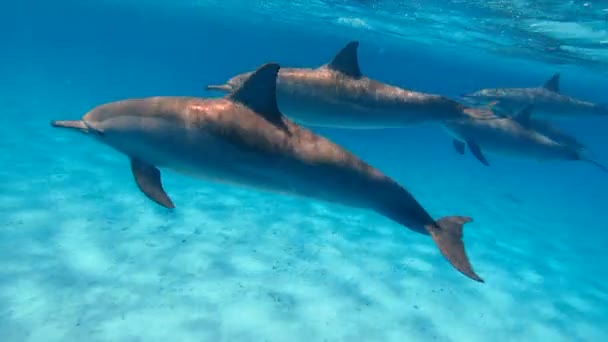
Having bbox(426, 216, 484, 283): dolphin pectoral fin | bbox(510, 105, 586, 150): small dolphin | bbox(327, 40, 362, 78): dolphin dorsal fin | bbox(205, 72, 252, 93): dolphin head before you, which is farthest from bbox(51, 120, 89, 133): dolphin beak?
bbox(510, 105, 586, 150): small dolphin

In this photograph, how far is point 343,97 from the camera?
7297 millimetres

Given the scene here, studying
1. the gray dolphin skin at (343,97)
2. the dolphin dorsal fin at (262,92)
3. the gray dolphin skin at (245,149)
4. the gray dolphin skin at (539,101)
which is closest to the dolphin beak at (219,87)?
the gray dolphin skin at (343,97)

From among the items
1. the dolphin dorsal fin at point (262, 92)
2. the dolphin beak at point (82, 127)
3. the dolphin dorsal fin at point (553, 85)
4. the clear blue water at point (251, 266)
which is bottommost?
the clear blue water at point (251, 266)

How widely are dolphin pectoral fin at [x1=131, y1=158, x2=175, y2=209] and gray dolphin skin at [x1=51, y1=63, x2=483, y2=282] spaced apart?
11 mm

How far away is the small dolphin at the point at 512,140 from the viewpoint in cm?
1017

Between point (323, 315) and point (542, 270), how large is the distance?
9.37 meters

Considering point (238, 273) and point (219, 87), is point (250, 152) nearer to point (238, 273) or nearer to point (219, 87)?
point (219, 87)

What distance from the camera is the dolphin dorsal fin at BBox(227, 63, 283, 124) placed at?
4836mm

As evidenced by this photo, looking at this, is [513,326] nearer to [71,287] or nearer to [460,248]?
[460,248]

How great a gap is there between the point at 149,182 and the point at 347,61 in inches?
147

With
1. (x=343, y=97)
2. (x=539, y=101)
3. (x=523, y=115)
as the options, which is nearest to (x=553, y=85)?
(x=539, y=101)

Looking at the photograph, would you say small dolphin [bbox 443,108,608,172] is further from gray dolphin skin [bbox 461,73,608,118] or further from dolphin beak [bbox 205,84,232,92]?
dolphin beak [bbox 205,84,232,92]

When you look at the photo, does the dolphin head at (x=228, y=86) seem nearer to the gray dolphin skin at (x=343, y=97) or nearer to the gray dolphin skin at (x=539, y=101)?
the gray dolphin skin at (x=343, y=97)

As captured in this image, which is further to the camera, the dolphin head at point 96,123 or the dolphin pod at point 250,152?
the dolphin head at point 96,123
